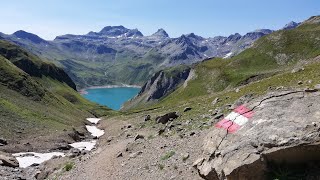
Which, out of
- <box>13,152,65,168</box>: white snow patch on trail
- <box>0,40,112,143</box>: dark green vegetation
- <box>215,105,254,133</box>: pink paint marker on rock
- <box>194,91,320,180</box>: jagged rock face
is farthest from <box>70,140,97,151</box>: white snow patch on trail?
<box>194,91,320,180</box>: jagged rock face

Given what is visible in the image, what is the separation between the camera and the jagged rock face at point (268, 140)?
17.9 metres

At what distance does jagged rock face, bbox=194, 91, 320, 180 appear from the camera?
17938mm

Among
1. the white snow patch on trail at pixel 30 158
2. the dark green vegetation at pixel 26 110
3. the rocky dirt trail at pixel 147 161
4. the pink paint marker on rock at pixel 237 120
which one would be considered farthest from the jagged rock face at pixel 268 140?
the dark green vegetation at pixel 26 110

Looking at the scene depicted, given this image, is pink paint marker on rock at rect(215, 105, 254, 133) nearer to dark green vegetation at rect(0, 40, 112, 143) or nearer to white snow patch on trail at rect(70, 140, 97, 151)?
white snow patch on trail at rect(70, 140, 97, 151)

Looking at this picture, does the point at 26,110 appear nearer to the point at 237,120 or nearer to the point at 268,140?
the point at 237,120

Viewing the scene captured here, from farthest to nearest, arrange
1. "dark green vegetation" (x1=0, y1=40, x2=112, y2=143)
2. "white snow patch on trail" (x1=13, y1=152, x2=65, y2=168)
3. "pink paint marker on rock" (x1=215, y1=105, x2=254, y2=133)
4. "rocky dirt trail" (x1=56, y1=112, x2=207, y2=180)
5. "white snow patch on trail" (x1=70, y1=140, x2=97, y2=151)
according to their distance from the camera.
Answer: "dark green vegetation" (x1=0, y1=40, x2=112, y2=143) → "white snow patch on trail" (x1=70, y1=140, x2=97, y2=151) → "white snow patch on trail" (x1=13, y1=152, x2=65, y2=168) → "rocky dirt trail" (x1=56, y1=112, x2=207, y2=180) → "pink paint marker on rock" (x1=215, y1=105, x2=254, y2=133)

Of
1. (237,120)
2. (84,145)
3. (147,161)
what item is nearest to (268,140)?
(237,120)

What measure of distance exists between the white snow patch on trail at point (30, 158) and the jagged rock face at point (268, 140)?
3541 centimetres

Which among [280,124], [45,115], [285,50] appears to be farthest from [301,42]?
[280,124]

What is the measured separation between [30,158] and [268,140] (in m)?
43.6

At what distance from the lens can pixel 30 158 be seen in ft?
181

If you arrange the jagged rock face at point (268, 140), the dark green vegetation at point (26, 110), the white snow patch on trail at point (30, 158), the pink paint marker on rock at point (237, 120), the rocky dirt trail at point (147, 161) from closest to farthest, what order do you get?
the jagged rock face at point (268, 140) < the pink paint marker on rock at point (237, 120) < the rocky dirt trail at point (147, 161) < the white snow patch on trail at point (30, 158) < the dark green vegetation at point (26, 110)

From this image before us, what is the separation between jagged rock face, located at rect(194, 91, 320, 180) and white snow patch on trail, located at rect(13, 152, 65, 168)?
35406 millimetres

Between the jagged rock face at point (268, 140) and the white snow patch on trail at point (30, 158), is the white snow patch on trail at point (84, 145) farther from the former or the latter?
the jagged rock face at point (268, 140)
